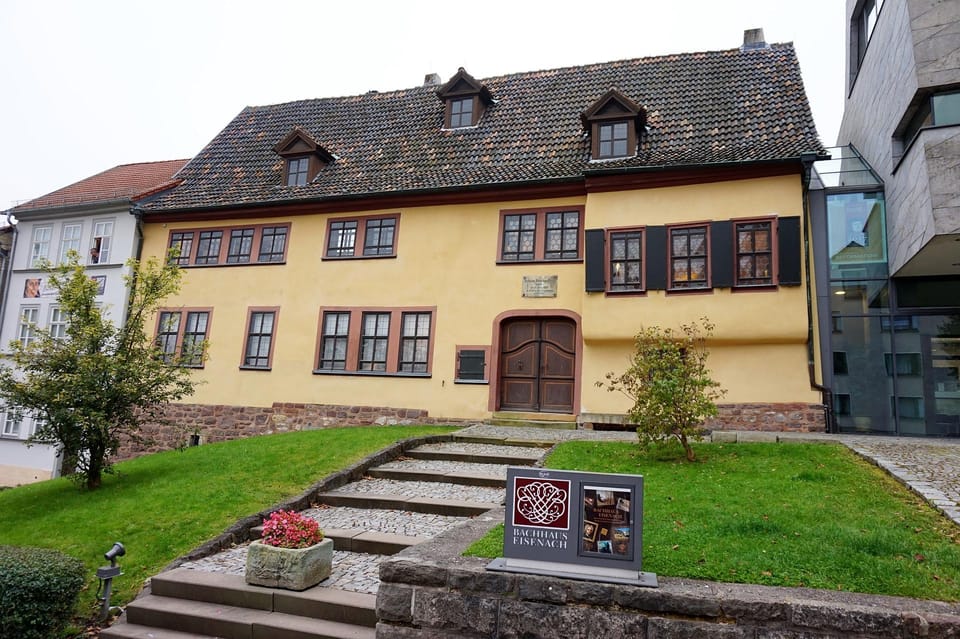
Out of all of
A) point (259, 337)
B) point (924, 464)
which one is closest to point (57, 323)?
point (259, 337)

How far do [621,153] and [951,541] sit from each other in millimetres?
11522

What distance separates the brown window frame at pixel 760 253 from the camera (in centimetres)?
1309

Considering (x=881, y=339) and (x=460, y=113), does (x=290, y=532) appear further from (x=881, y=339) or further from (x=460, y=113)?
(x=460, y=113)

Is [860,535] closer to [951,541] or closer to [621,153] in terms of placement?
[951,541]

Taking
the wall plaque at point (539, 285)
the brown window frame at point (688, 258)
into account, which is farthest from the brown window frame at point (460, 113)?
the brown window frame at point (688, 258)

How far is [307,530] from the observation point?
255 inches

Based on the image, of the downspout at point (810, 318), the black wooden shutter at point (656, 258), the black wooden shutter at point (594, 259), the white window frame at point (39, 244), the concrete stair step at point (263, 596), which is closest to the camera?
the concrete stair step at point (263, 596)

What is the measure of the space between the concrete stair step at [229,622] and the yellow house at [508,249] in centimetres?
937

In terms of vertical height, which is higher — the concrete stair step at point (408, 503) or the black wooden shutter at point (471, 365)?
the black wooden shutter at point (471, 365)

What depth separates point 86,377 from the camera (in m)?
10.2

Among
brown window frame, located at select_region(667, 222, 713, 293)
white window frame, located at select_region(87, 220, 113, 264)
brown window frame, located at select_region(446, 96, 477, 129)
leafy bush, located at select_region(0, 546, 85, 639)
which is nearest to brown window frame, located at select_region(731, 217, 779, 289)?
brown window frame, located at select_region(667, 222, 713, 293)

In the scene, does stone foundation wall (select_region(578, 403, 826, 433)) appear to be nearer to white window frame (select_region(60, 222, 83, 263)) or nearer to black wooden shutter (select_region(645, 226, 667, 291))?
black wooden shutter (select_region(645, 226, 667, 291))


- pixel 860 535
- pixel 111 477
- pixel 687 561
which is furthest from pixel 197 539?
pixel 860 535

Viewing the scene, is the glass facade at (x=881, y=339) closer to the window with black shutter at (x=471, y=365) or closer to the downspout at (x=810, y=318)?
the downspout at (x=810, y=318)
